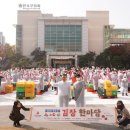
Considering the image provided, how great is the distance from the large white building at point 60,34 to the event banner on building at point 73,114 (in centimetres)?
9595

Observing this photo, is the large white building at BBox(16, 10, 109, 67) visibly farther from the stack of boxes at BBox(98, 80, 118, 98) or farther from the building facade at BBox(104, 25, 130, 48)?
the stack of boxes at BBox(98, 80, 118, 98)

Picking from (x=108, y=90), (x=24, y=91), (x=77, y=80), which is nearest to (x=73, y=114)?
(x=77, y=80)

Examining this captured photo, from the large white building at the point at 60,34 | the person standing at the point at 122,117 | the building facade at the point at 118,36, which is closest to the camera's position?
the person standing at the point at 122,117

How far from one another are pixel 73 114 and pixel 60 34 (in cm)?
9797

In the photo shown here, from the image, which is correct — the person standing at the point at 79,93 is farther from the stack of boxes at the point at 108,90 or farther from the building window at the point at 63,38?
the building window at the point at 63,38

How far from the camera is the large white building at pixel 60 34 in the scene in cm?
10919

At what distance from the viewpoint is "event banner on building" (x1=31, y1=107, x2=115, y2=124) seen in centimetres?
1202

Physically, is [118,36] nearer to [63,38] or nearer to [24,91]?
[63,38]

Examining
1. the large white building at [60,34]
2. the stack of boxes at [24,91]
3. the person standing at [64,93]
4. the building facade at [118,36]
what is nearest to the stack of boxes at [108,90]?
the stack of boxes at [24,91]

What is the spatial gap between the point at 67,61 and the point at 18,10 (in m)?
23.6

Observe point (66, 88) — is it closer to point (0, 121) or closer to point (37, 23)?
point (0, 121)

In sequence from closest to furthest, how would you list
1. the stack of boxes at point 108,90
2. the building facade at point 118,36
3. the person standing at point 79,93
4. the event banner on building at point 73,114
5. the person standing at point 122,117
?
1. the person standing at point 122,117
2. the event banner on building at point 73,114
3. the person standing at point 79,93
4. the stack of boxes at point 108,90
5. the building facade at point 118,36

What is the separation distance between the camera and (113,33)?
402ft

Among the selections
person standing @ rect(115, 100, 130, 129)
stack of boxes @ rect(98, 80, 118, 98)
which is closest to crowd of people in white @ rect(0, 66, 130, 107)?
stack of boxes @ rect(98, 80, 118, 98)
